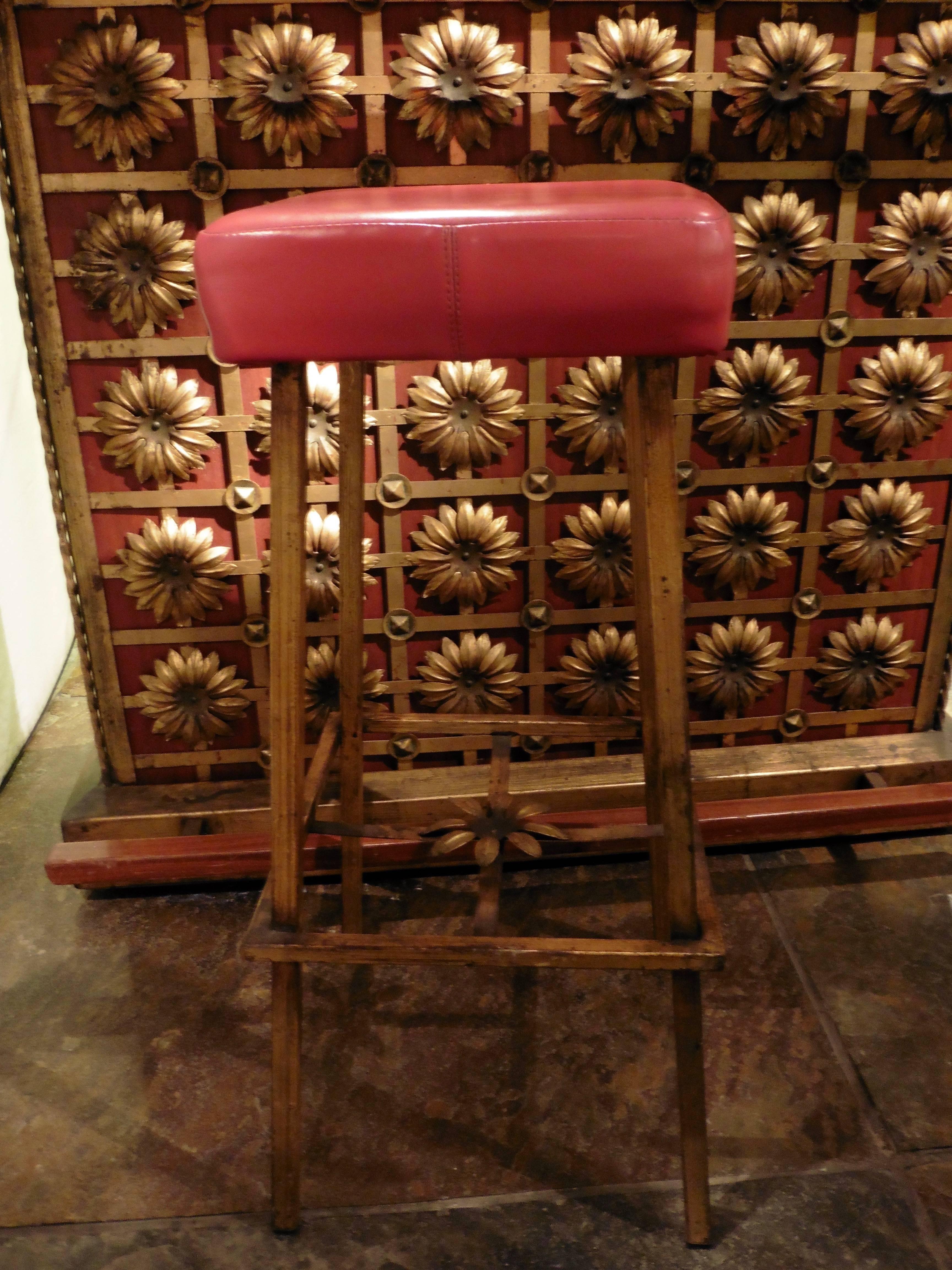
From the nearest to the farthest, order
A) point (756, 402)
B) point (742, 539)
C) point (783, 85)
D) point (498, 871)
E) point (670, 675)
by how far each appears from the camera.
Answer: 1. point (670, 675)
2. point (498, 871)
3. point (783, 85)
4. point (756, 402)
5. point (742, 539)

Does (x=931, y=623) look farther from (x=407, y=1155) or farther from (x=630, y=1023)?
(x=407, y=1155)

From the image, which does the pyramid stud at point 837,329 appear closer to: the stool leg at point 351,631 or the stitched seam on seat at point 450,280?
the stool leg at point 351,631

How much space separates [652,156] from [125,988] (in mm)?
1701

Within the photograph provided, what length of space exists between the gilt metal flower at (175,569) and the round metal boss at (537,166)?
84cm

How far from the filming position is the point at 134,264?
1727mm

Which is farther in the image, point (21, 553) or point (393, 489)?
point (21, 553)

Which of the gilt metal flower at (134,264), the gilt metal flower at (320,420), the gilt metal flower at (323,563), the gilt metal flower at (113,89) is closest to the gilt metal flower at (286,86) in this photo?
the gilt metal flower at (113,89)

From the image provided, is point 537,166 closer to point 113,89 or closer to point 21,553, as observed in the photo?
point 113,89

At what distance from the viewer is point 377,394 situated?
1837 millimetres

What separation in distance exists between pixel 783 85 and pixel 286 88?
32.1 inches

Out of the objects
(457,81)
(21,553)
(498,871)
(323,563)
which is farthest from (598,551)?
(21,553)

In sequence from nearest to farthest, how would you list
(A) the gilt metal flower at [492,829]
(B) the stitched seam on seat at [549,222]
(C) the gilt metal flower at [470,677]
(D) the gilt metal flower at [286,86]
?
(B) the stitched seam on seat at [549,222] < (A) the gilt metal flower at [492,829] < (D) the gilt metal flower at [286,86] < (C) the gilt metal flower at [470,677]

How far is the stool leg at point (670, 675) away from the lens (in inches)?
45.2

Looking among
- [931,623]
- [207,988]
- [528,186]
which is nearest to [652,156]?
[528,186]
